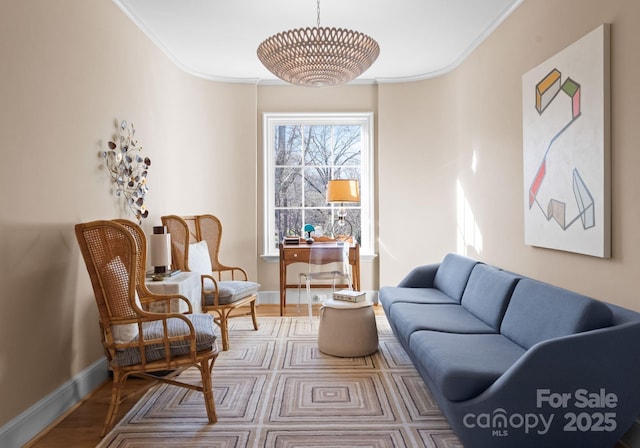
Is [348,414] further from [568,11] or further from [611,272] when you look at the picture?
[568,11]

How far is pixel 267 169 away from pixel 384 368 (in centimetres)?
292

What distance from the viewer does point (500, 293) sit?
9.37 feet

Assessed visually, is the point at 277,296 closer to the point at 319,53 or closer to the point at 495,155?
the point at 495,155

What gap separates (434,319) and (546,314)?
2.59 ft

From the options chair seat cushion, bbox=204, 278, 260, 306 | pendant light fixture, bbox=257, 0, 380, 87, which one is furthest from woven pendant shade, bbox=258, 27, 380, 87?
chair seat cushion, bbox=204, 278, 260, 306

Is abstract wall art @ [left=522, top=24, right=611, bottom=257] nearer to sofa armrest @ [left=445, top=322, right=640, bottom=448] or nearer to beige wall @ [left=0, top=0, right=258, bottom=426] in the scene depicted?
sofa armrest @ [left=445, top=322, right=640, bottom=448]

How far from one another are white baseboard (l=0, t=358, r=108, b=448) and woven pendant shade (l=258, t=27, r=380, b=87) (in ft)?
7.67

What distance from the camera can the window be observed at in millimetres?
5363

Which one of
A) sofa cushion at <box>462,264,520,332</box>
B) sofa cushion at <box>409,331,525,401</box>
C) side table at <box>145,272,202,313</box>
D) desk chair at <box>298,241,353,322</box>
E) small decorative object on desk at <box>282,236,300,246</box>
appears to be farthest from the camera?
small decorative object on desk at <box>282,236,300,246</box>

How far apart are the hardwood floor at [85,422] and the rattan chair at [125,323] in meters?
0.11

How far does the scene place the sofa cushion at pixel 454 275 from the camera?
11.6ft

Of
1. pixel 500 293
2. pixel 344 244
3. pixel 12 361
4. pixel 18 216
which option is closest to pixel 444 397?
pixel 500 293

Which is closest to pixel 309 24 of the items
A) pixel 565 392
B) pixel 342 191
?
pixel 342 191

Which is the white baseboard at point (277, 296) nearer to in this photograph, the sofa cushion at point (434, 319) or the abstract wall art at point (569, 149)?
the sofa cushion at point (434, 319)
